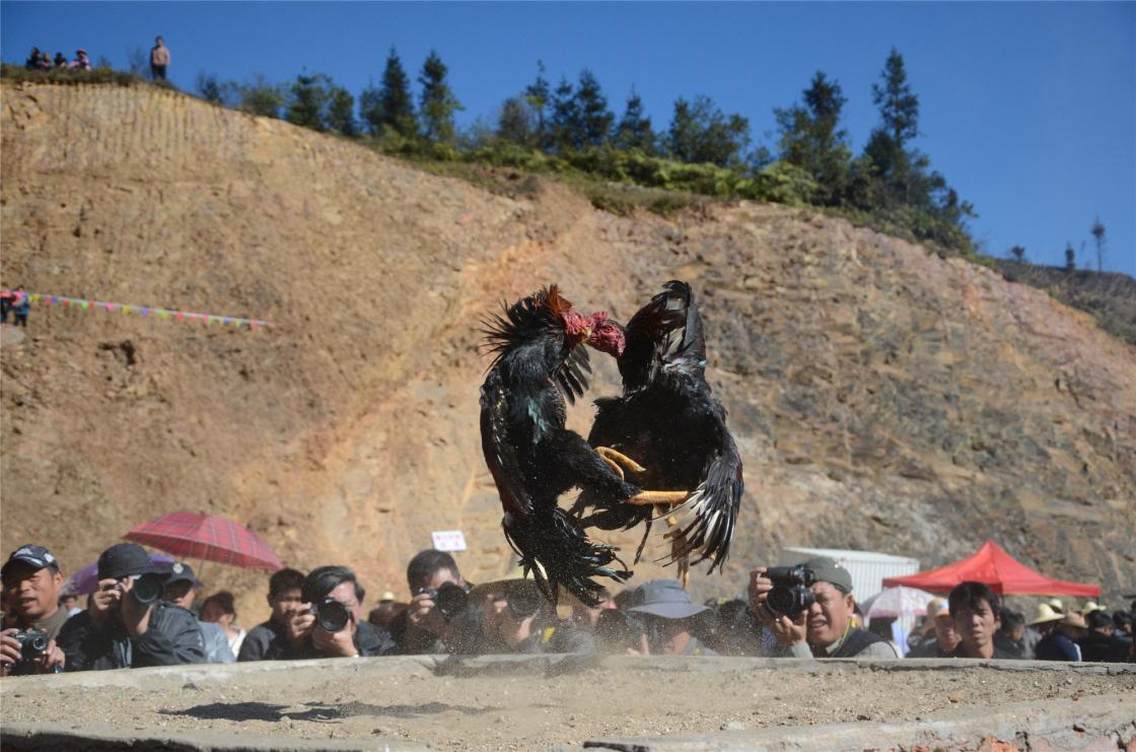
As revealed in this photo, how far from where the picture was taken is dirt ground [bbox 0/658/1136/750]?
16.2 feet

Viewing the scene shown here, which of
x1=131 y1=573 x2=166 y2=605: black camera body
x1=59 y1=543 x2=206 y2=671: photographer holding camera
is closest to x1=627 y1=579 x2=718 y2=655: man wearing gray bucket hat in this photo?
x1=59 y1=543 x2=206 y2=671: photographer holding camera

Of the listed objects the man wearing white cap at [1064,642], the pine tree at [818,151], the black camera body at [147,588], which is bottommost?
the man wearing white cap at [1064,642]

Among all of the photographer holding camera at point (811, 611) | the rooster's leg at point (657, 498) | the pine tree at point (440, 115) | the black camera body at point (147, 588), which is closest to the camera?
the rooster's leg at point (657, 498)

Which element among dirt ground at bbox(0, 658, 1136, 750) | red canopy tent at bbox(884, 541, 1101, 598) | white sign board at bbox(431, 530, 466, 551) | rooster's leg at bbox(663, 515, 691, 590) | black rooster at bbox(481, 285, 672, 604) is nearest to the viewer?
dirt ground at bbox(0, 658, 1136, 750)

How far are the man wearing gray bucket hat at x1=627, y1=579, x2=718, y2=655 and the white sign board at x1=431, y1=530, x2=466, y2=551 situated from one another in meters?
10.2

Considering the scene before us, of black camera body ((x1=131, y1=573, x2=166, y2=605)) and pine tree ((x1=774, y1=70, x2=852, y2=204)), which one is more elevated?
pine tree ((x1=774, y1=70, x2=852, y2=204))

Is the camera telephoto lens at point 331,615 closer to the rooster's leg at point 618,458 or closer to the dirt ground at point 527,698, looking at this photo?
the dirt ground at point 527,698

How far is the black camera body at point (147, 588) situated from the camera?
281 inches

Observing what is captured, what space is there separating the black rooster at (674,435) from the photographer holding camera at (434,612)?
2084 mm

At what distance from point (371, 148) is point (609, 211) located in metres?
5.89

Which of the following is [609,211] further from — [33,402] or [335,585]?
[335,585]

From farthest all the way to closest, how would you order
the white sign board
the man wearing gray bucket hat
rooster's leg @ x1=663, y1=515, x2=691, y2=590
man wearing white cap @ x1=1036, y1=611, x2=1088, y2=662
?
the white sign board → man wearing white cap @ x1=1036, y1=611, x2=1088, y2=662 → the man wearing gray bucket hat → rooster's leg @ x1=663, y1=515, x2=691, y2=590

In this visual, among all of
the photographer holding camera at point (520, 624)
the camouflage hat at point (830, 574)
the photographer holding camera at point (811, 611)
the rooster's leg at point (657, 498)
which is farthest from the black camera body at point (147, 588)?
the camouflage hat at point (830, 574)

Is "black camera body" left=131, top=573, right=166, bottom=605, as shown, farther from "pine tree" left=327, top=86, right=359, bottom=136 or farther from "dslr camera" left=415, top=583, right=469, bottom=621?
"pine tree" left=327, top=86, right=359, bottom=136
